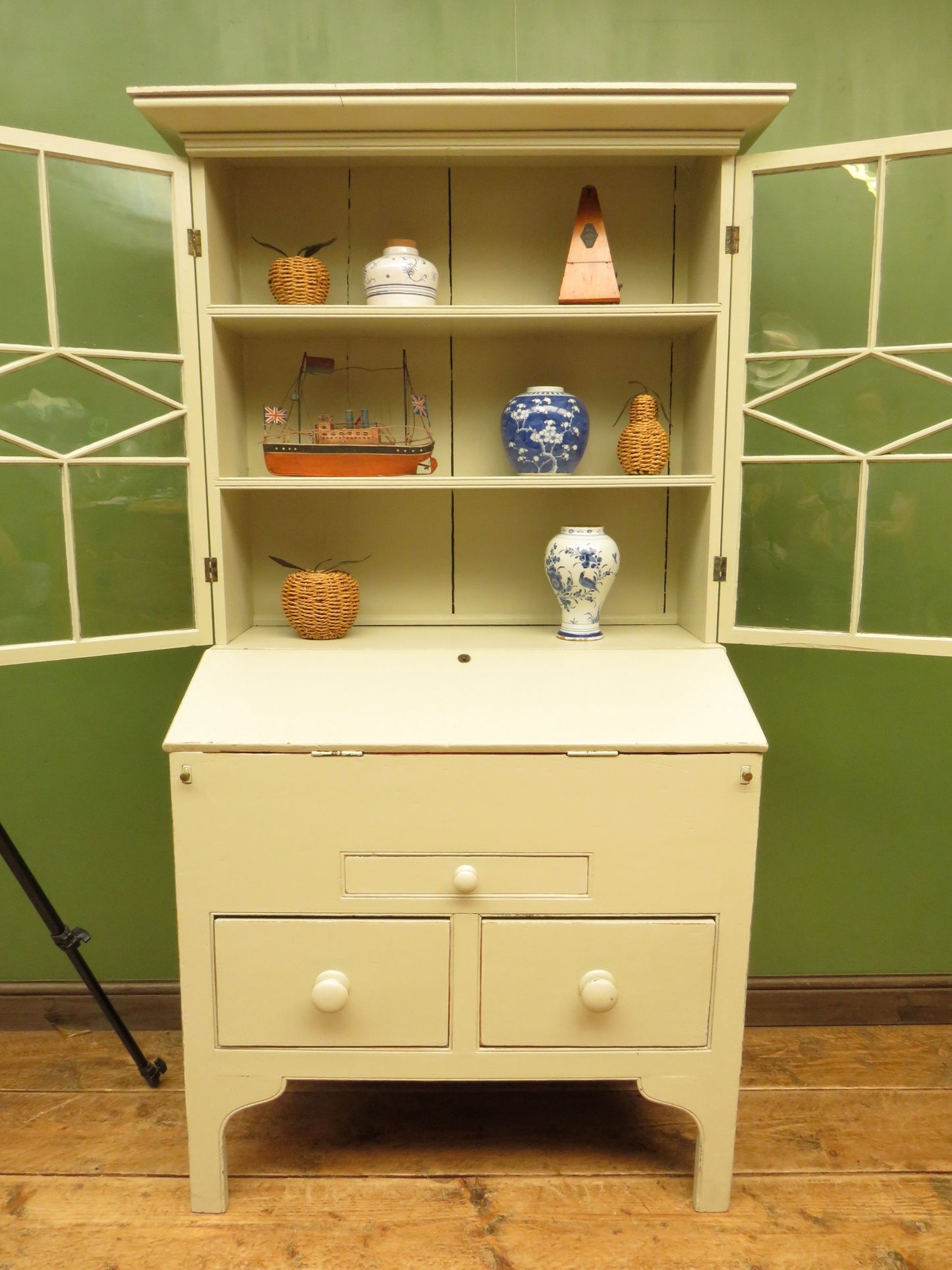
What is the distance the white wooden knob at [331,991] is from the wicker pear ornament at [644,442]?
3.81ft

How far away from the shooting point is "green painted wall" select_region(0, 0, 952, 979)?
6.16ft

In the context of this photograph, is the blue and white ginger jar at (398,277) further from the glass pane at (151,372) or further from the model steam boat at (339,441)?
the glass pane at (151,372)

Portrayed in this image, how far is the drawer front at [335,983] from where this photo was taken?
1499 millimetres

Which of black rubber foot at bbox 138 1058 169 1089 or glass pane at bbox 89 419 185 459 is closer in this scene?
glass pane at bbox 89 419 185 459

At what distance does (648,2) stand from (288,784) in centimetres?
192

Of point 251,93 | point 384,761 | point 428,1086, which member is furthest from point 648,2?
point 428,1086

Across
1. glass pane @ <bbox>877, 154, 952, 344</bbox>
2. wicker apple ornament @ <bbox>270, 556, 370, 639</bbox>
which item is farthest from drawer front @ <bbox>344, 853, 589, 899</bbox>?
glass pane @ <bbox>877, 154, 952, 344</bbox>

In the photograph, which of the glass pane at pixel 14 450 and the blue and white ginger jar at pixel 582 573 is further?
the blue and white ginger jar at pixel 582 573

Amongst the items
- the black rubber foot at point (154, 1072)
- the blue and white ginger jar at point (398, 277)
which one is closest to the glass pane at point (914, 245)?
the blue and white ginger jar at point (398, 277)

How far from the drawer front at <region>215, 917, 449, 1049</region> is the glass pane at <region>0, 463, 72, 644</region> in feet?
2.25

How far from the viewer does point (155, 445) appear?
1647mm

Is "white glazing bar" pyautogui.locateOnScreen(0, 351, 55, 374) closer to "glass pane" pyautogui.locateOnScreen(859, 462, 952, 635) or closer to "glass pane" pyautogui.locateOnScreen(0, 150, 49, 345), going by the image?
"glass pane" pyautogui.locateOnScreen(0, 150, 49, 345)

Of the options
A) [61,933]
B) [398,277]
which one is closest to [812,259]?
[398,277]

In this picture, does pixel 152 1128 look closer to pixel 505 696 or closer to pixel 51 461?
pixel 505 696
